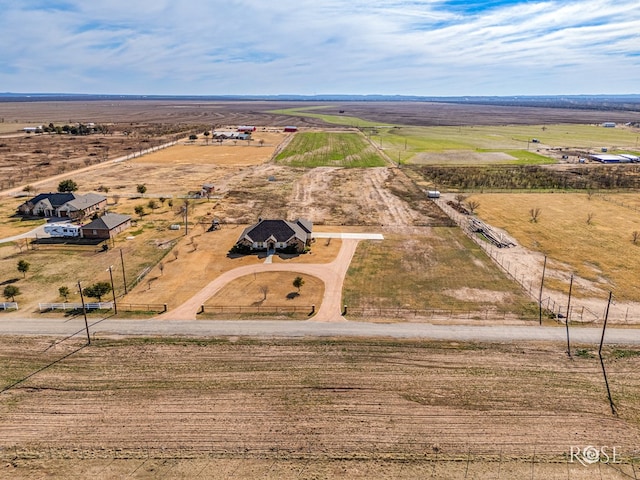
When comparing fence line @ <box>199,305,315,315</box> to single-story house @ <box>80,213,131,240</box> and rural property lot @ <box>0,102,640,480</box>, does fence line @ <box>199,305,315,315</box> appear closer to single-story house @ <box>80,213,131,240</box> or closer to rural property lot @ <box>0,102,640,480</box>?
rural property lot @ <box>0,102,640,480</box>

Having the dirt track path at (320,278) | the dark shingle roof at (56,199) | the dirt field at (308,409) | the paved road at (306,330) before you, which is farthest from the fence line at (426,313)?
the dark shingle roof at (56,199)

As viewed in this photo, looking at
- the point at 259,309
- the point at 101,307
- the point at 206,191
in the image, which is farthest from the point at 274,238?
the point at 206,191

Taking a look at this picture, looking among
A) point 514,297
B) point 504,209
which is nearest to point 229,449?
point 514,297

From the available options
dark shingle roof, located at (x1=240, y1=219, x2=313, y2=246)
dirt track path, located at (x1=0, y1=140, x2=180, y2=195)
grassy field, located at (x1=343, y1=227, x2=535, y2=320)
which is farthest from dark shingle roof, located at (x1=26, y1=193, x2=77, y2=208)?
grassy field, located at (x1=343, y1=227, x2=535, y2=320)

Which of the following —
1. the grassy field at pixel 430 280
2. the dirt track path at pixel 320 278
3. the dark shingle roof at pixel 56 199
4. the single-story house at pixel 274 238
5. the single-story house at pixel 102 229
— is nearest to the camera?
the dirt track path at pixel 320 278

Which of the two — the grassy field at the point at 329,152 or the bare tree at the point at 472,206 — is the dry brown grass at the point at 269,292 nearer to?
the bare tree at the point at 472,206
